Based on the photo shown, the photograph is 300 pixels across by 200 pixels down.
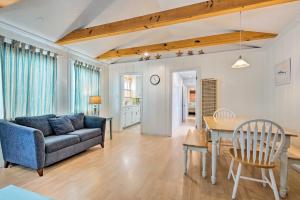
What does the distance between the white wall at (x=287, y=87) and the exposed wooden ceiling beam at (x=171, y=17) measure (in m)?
1.11

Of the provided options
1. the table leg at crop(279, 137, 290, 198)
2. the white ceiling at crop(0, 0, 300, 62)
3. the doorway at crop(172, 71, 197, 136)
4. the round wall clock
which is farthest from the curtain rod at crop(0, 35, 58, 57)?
the table leg at crop(279, 137, 290, 198)

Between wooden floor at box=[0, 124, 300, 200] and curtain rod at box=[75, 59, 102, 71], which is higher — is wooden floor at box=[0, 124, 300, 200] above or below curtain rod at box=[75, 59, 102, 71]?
below

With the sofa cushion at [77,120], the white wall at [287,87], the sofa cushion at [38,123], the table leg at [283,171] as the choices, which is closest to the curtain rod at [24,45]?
the sofa cushion at [38,123]

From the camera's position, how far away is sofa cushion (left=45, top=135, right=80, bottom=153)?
2596mm

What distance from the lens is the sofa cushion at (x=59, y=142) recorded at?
2.60 m

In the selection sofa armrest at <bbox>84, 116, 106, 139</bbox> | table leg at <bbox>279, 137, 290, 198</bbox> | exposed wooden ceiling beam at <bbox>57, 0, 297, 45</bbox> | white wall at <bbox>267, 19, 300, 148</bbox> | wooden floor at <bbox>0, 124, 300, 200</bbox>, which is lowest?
wooden floor at <bbox>0, 124, 300, 200</bbox>

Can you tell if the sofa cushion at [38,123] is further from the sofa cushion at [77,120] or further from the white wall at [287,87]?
the white wall at [287,87]

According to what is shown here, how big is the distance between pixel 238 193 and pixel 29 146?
2.98 meters

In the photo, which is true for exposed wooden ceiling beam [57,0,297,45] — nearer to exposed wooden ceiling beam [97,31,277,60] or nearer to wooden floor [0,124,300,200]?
exposed wooden ceiling beam [97,31,277,60]

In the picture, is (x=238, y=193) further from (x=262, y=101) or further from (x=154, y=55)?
(x=154, y=55)

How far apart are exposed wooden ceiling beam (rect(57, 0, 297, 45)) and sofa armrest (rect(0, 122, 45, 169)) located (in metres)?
2.08

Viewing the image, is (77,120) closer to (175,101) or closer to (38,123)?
(38,123)

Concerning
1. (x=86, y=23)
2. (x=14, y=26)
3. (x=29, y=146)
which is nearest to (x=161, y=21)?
(x=86, y=23)

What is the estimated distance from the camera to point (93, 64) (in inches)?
201
